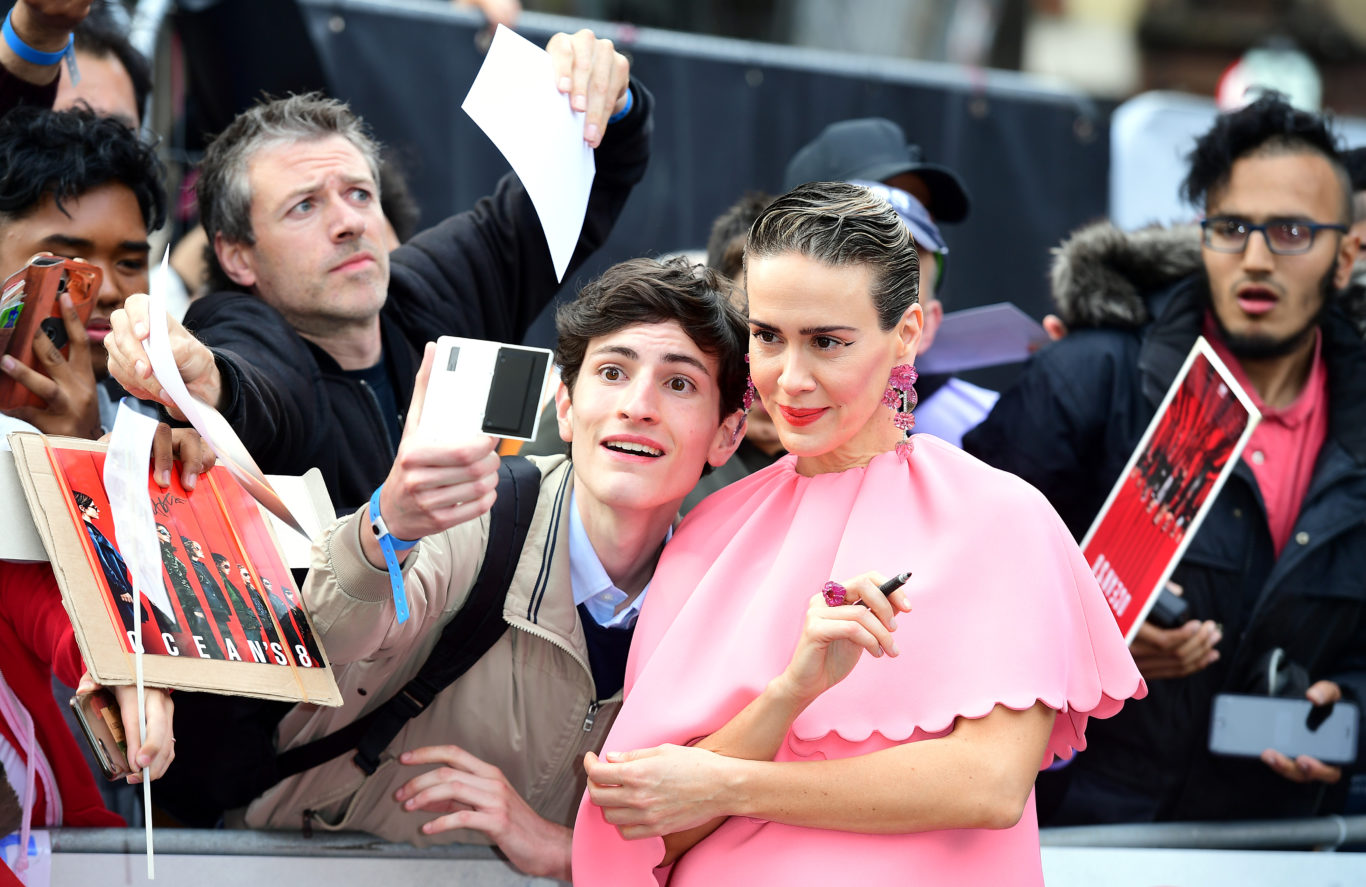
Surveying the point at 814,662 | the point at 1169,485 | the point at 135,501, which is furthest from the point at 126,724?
the point at 1169,485

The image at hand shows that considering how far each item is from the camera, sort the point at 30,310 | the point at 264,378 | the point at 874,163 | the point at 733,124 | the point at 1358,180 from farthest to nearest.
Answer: the point at 733,124, the point at 1358,180, the point at 874,163, the point at 264,378, the point at 30,310

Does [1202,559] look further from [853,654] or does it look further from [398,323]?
[398,323]

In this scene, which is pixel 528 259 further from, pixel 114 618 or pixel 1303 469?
pixel 1303 469

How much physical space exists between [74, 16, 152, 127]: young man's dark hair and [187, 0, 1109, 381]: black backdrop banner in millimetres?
333

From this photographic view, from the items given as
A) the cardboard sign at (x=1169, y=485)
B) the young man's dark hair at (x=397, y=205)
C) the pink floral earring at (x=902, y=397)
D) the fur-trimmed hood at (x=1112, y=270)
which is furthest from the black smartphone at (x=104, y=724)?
the fur-trimmed hood at (x=1112, y=270)

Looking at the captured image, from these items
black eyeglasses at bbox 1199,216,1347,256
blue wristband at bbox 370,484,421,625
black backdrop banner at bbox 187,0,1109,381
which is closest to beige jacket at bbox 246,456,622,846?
blue wristband at bbox 370,484,421,625

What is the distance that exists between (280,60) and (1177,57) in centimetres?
1318

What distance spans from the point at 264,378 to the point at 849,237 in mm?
1099

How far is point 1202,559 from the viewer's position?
3.14 meters

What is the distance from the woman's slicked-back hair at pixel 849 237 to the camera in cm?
197

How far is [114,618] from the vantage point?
1951 mm

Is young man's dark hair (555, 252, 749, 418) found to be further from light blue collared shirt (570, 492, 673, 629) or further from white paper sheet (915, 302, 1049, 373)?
white paper sheet (915, 302, 1049, 373)

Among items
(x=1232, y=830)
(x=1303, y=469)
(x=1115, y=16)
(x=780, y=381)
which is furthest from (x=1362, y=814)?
(x=1115, y=16)

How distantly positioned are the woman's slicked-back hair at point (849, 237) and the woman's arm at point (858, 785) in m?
0.60
